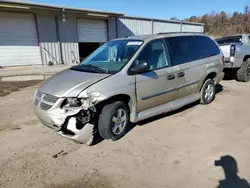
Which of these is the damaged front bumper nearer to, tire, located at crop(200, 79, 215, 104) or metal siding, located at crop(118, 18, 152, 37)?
tire, located at crop(200, 79, 215, 104)

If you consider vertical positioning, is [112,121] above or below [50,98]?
below

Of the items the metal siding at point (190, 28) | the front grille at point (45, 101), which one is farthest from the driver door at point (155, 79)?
the metal siding at point (190, 28)

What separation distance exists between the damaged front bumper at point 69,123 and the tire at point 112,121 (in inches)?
8.2

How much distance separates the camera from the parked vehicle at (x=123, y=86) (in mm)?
3486

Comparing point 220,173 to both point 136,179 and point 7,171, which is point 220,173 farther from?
point 7,171

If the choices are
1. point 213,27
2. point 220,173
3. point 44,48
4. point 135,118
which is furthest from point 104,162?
point 213,27

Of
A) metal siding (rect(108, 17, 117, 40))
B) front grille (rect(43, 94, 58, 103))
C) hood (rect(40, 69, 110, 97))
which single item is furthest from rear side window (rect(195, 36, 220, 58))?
metal siding (rect(108, 17, 117, 40))

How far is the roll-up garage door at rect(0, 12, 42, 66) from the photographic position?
12.2 m

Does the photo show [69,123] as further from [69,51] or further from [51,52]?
[69,51]

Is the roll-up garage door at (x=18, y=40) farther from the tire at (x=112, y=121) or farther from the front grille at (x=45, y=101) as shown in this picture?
the tire at (x=112, y=121)

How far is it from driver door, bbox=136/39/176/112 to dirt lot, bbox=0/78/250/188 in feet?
1.83

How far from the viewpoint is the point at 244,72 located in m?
8.74

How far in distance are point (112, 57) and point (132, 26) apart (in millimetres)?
14927

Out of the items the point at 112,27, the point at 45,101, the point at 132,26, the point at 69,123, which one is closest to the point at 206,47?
the point at 69,123
